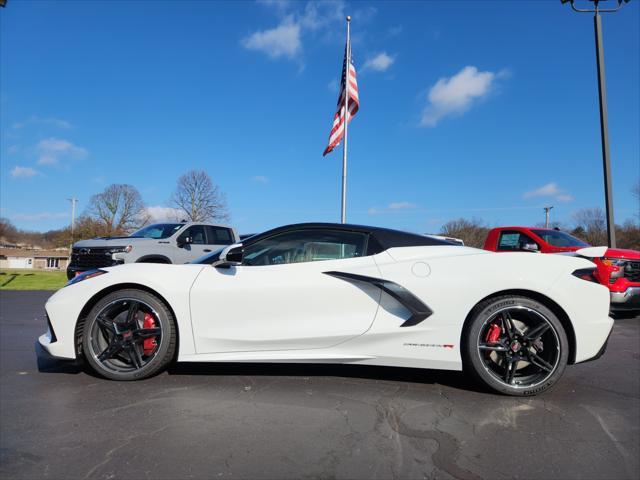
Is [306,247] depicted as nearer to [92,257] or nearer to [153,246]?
[153,246]

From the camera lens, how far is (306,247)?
11.2 ft

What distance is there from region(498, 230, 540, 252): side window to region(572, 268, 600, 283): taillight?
19.6ft

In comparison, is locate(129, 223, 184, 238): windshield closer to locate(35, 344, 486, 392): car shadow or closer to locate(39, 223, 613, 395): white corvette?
locate(35, 344, 486, 392): car shadow

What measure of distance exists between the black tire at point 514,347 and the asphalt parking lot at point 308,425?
0.13 m

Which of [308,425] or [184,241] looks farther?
[184,241]

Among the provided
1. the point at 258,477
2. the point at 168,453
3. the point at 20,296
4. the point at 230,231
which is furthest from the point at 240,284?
the point at 20,296

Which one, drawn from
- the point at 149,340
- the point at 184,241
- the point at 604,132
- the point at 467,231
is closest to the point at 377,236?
the point at 149,340

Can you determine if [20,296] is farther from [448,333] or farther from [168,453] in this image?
[448,333]

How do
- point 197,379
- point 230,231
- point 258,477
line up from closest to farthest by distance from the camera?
1. point 258,477
2. point 197,379
3. point 230,231

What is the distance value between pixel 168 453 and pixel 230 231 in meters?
9.70

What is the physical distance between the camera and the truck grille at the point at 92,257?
9.13 metres

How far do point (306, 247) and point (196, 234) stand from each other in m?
7.90

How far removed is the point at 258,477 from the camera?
1905 mm

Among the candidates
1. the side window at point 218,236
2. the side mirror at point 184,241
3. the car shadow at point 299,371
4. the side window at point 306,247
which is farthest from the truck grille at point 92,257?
the side window at point 306,247
